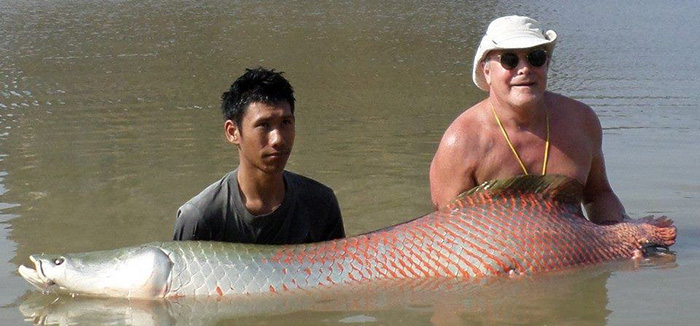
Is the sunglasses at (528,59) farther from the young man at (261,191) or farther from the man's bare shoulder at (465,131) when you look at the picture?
the young man at (261,191)

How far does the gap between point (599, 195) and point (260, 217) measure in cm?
185

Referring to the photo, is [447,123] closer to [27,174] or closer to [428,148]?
[428,148]

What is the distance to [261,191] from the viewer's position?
197 inches

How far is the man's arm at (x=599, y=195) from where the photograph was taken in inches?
219

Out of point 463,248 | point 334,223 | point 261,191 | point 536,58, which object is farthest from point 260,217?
point 536,58

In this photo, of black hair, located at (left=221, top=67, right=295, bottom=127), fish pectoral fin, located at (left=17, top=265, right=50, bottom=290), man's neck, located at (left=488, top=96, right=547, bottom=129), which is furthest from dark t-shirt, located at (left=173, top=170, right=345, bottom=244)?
man's neck, located at (left=488, top=96, right=547, bottom=129)

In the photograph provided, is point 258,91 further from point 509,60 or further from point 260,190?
point 509,60

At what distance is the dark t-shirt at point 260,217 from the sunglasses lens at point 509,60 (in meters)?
1.03

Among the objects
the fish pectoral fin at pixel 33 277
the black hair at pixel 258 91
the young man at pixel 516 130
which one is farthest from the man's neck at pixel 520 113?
the fish pectoral fin at pixel 33 277

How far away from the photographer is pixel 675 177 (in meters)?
7.24

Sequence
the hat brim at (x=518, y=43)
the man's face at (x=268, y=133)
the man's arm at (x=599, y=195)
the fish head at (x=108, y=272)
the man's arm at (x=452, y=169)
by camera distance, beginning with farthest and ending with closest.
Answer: the man's arm at (x=599, y=195) → the man's arm at (x=452, y=169) → the hat brim at (x=518, y=43) → the man's face at (x=268, y=133) → the fish head at (x=108, y=272)

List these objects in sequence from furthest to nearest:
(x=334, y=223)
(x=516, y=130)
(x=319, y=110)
A: (x=319, y=110) < (x=516, y=130) < (x=334, y=223)

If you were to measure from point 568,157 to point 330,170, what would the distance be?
2439mm

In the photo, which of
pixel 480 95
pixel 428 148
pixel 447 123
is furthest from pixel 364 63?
pixel 428 148
